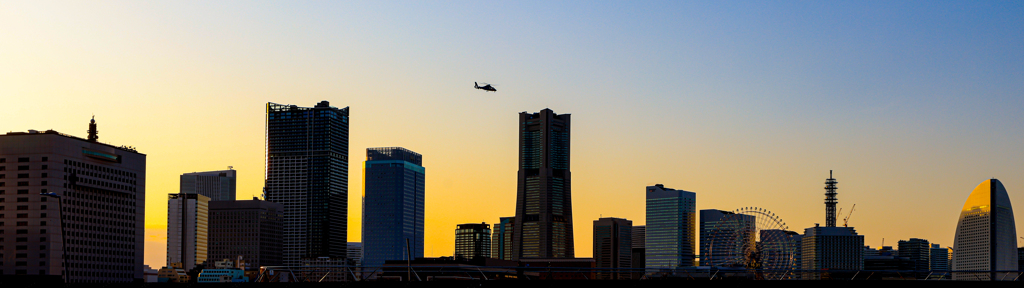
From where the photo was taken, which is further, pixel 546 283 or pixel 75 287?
pixel 546 283

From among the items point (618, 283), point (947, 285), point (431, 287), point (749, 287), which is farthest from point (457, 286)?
point (947, 285)

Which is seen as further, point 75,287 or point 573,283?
point 573,283

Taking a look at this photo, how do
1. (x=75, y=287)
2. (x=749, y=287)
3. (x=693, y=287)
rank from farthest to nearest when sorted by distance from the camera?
(x=749, y=287) < (x=693, y=287) < (x=75, y=287)

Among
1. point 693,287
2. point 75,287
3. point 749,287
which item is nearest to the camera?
point 75,287

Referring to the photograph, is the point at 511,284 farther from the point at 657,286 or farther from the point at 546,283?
the point at 657,286

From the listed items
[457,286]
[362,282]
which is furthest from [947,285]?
[362,282]

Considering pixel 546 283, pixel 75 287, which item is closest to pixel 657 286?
pixel 546 283

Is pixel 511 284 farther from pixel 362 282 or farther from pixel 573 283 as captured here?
pixel 362 282

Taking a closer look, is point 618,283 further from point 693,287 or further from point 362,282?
point 362,282

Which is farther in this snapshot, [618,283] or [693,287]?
[618,283]
